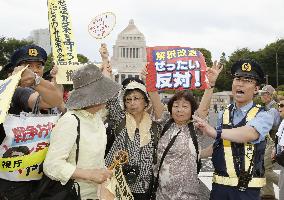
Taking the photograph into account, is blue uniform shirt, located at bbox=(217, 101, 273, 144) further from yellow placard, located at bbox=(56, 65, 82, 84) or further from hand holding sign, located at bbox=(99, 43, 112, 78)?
yellow placard, located at bbox=(56, 65, 82, 84)

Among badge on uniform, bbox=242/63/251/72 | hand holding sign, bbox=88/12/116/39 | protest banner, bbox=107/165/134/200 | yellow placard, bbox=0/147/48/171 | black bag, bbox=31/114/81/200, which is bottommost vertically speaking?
protest banner, bbox=107/165/134/200

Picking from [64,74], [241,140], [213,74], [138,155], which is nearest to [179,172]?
[138,155]

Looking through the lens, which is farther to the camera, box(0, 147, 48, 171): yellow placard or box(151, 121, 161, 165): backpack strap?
box(151, 121, 161, 165): backpack strap

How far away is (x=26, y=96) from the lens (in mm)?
2990

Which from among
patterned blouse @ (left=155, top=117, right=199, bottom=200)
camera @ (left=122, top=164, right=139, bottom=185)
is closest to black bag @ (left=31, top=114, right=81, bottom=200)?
camera @ (left=122, top=164, right=139, bottom=185)

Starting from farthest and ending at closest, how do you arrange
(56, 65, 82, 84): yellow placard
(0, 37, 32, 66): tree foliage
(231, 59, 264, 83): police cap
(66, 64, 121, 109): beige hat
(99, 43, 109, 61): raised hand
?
(0, 37, 32, 66): tree foliage → (56, 65, 82, 84): yellow placard → (99, 43, 109, 61): raised hand → (231, 59, 264, 83): police cap → (66, 64, 121, 109): beige hat

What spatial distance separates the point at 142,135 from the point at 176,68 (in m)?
1.21

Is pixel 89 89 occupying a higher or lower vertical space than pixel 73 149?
higher

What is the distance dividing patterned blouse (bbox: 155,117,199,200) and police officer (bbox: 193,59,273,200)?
0.62ft

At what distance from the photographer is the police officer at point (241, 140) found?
3.24 meters

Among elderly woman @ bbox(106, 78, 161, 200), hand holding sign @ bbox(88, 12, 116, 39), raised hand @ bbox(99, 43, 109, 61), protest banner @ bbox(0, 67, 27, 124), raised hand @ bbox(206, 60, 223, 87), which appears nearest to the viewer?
protest banner @ bbox(0, 67, 27, 124)

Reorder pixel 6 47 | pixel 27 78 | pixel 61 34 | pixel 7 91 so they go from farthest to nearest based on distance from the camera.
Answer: pixel 6 47 < pixel 61 34 < pixel 27 78 < pixel 7 91

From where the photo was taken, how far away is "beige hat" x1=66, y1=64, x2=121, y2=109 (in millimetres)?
2836

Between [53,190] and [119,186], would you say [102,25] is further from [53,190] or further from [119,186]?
[53,190]
